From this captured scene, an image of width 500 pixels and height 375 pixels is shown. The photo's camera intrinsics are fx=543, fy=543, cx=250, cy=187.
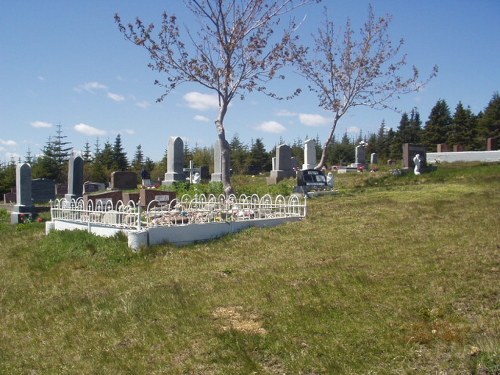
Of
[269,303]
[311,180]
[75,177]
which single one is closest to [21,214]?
[75,177]

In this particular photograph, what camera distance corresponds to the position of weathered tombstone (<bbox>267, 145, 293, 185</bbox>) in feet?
86.2

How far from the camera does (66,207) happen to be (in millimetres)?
12961

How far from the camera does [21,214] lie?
17.2m

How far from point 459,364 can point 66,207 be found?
10.8 meters

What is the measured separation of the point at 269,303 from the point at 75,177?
14.8 m

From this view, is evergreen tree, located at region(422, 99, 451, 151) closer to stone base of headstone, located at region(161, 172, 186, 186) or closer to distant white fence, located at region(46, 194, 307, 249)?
stone base of headstone, located at region(161, 172, 186, 186)

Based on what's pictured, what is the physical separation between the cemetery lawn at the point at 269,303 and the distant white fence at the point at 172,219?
39 centimetres

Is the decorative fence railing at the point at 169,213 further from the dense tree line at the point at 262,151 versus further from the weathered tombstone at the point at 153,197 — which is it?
the dense tree line at the point at 262,151

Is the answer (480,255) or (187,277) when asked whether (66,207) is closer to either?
(187,277)

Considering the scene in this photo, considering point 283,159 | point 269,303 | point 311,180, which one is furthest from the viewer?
point 283,159

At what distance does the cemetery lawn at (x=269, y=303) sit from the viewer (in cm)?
452

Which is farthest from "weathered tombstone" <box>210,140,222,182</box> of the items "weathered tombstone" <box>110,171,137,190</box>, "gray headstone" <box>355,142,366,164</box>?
"gray headstone" <box>355,142,366,164</box>

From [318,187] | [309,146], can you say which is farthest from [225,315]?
[309,146]

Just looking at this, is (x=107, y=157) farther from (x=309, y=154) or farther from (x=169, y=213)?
(x=169, y=213)
